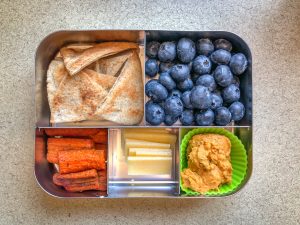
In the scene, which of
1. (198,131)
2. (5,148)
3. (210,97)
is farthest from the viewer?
(5,148)

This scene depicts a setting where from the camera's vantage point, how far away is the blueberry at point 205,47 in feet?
4.39

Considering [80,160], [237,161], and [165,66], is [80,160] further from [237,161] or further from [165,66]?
[237,161]

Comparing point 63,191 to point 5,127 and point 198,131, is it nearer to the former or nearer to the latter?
point 5,127

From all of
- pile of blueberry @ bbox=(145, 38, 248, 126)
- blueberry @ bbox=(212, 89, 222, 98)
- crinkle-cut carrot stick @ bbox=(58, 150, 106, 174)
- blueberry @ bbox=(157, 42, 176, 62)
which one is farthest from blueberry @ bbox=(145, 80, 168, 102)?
crinkle-cut carrot stick @ bbox=(58, 150, 106, 174)

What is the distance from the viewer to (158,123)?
1.31 m

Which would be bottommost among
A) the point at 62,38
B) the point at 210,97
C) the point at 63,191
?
the point at 63,191

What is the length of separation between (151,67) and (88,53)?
10.5 inches

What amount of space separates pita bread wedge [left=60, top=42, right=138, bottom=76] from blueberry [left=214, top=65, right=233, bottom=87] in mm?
363

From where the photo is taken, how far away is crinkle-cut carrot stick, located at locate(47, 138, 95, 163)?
4.55 feet

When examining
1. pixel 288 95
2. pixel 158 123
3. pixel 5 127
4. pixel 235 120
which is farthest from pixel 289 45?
pixel 5 127

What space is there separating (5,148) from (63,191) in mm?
343

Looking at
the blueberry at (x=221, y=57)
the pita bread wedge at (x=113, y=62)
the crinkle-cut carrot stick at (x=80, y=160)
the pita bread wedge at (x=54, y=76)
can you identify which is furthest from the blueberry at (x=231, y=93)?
the pita bread wedge at (x=54, y=76)

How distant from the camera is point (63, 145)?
1.39 metres

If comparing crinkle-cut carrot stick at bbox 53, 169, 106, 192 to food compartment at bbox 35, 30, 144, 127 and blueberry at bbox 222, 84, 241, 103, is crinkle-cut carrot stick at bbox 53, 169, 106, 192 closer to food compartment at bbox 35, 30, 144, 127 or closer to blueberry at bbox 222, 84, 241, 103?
food compartment at bbox 35, 30, 144, 127
